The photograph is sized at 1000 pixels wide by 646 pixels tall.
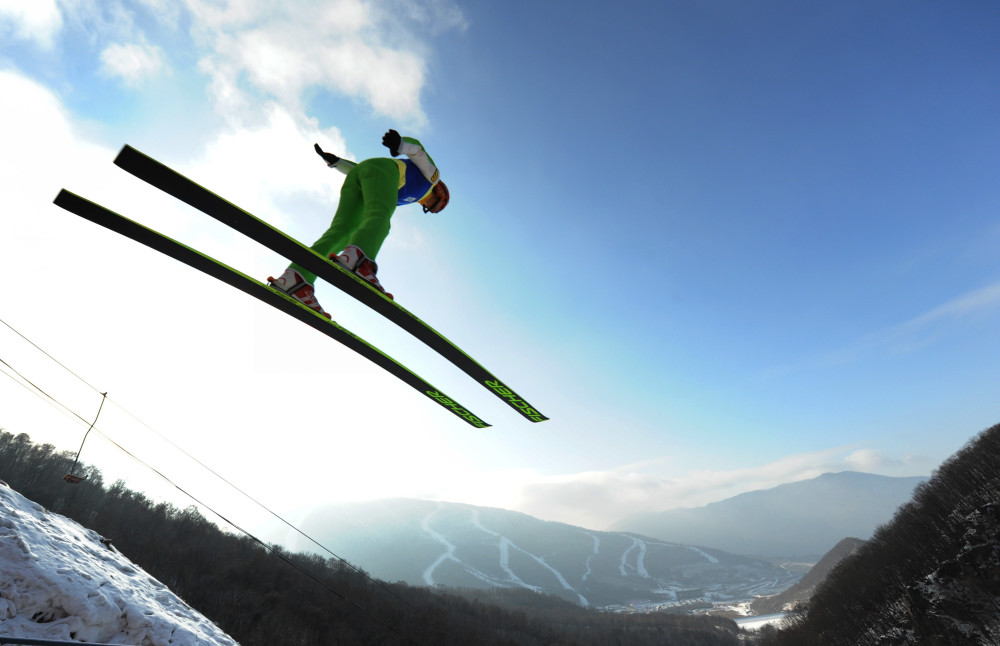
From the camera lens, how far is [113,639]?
561cm

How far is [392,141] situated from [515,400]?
452 centimetres

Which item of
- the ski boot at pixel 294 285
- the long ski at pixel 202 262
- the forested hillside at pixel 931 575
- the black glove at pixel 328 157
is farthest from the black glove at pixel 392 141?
the forested hillside at pixel 931 575

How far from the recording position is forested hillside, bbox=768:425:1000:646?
158ft

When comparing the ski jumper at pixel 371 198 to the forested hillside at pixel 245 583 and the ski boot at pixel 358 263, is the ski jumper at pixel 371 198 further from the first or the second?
the forested hillside at pixel 245 583

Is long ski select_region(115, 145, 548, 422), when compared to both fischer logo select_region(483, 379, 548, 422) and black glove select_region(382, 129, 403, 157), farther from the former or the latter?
fischer logo select_region(483, 379, 548, 422)

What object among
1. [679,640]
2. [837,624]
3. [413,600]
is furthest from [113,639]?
[679,640]

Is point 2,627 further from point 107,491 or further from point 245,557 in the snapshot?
point 107,491

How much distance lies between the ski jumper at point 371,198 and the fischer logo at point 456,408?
11.6ft

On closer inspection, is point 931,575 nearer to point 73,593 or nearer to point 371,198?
point 371,198

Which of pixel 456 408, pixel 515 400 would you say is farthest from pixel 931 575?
pixel 456 408

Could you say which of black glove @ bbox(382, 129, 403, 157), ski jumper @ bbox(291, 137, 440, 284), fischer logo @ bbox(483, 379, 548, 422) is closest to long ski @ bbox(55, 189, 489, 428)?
ski jumper @ bbox(291, 137, 440, 284)

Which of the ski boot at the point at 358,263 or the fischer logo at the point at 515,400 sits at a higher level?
the ski boot at the point at 358,263

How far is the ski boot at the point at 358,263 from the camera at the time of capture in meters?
4.16

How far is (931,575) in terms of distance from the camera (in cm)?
5447
